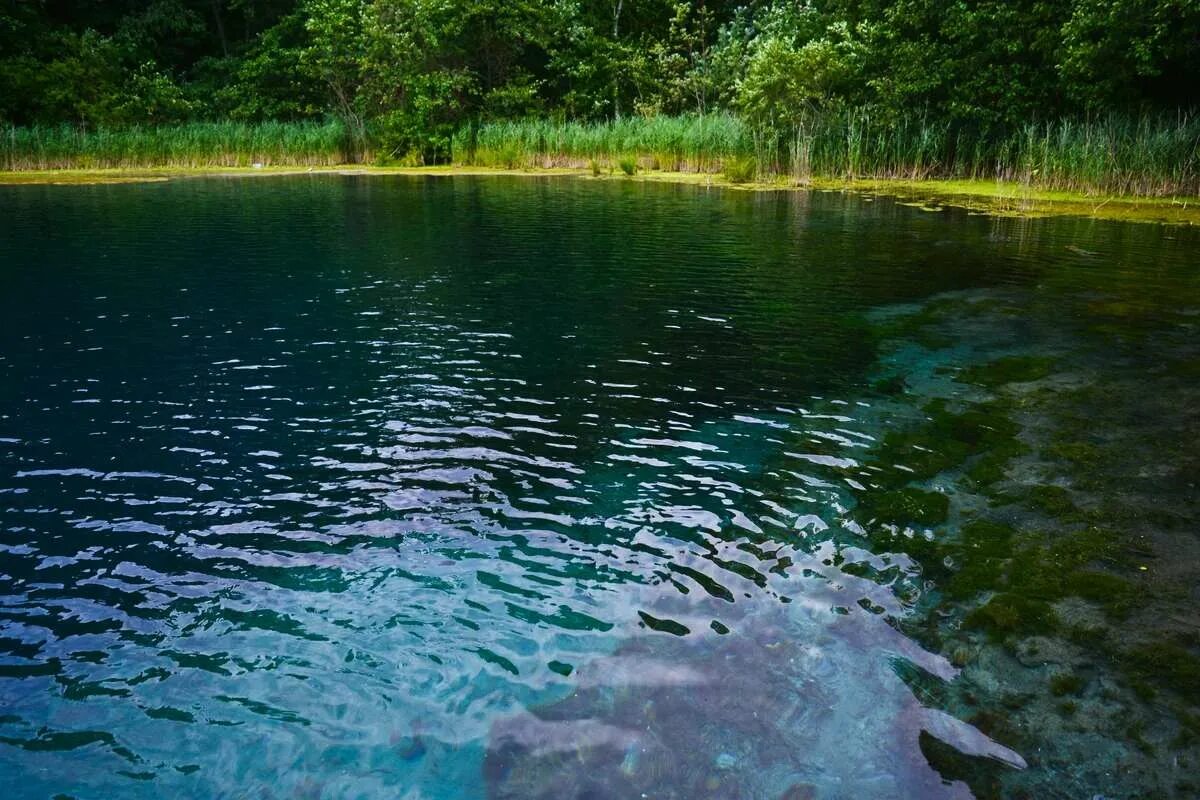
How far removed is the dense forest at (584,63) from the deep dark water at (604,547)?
11.5 metres

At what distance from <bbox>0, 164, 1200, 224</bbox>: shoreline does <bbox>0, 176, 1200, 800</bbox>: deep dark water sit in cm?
698

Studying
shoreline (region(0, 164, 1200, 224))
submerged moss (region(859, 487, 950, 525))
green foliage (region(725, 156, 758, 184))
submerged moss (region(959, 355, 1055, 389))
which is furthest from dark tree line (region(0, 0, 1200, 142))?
submerged moss (region(859, 487, 950, 525))

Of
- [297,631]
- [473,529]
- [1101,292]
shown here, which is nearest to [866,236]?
[1101,292]

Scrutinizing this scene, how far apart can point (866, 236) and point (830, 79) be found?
35.2 ft

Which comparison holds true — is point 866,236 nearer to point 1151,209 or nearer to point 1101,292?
point 1101,292

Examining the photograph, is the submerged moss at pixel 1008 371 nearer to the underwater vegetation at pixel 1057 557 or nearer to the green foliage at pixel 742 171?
the underwater vegetation at pixel 1057 557

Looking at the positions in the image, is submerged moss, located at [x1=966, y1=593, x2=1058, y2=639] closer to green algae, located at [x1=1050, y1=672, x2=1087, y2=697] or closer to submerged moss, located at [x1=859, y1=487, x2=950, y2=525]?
green algae, located at [x1=1050, y1=672, x2=1087, y2=697]

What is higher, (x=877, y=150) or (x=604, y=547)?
(x=877, y=150)

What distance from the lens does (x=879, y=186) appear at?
810 inches

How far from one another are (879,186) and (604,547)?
18.5 meters

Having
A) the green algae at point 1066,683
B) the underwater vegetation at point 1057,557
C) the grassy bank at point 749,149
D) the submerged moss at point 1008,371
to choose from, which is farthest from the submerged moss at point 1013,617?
the grassy bank at point 749,149

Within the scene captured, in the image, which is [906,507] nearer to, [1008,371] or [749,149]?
[1008,371]

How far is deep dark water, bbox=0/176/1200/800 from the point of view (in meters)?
2.99

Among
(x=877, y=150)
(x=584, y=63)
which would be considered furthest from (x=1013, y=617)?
(x=584, y=63)
